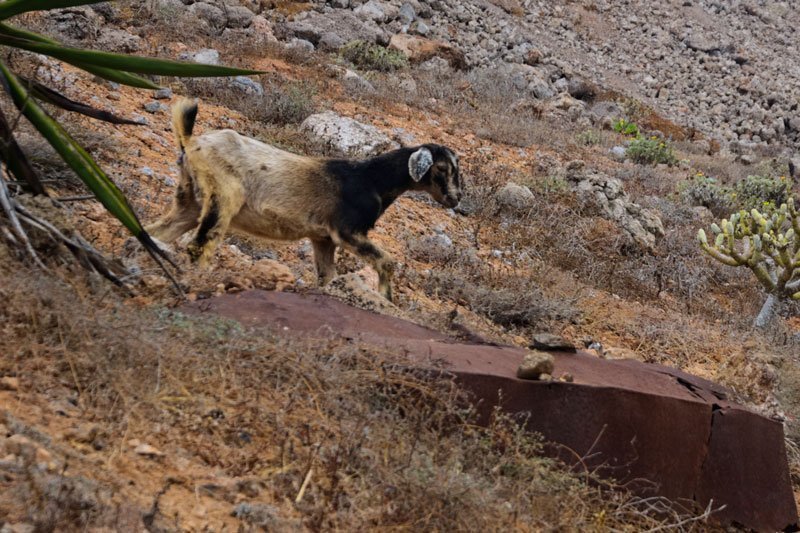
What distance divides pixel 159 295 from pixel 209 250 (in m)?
1.45

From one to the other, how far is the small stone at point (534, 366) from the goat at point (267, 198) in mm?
2364

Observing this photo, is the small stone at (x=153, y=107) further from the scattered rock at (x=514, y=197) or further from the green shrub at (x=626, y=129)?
the green shrub at (x=626, y=129)

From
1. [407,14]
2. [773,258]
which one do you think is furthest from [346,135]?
[407,14]

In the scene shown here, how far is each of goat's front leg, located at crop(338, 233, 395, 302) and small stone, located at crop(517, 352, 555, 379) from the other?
233 cm

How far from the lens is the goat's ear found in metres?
6.95

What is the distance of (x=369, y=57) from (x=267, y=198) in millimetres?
12251

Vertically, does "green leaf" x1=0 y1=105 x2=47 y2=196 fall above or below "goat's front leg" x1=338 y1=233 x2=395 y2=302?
above

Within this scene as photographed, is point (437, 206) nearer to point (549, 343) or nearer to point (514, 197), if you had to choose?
point (514, 197)

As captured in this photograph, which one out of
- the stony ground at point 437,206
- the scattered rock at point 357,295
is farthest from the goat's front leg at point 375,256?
the scattered rock at point 357,295

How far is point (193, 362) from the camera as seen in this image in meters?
3.68

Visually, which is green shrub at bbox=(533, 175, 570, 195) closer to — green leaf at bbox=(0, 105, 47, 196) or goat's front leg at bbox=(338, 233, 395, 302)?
goat's front leg at bbox=(338, 233, 395, 302)

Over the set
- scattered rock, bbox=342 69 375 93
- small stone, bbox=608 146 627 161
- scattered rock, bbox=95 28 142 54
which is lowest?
small stone, bbox=608 146 627 161

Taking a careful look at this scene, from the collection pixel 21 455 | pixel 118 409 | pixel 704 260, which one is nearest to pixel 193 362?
pixel 118 409

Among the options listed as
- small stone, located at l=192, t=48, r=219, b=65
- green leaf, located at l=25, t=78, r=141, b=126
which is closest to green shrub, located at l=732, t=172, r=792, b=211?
small stone, located at l=192, t=48, r=219, b=65
